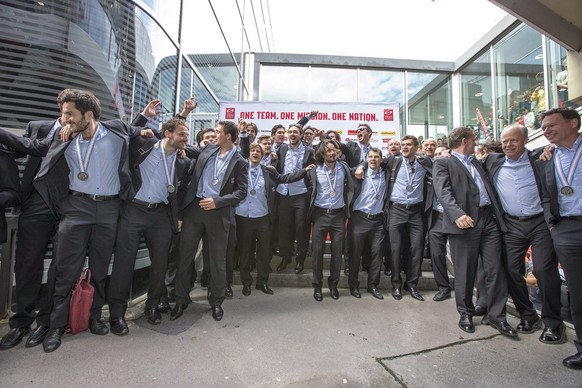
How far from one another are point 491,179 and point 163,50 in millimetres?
4906

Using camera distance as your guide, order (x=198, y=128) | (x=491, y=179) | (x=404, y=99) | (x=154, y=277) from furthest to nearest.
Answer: (x=404, y=99)
(x=198, y=128)
(x=491, y=179)
(x=154, y=277)

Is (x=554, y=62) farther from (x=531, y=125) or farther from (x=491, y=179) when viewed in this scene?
(x=491, y=179)

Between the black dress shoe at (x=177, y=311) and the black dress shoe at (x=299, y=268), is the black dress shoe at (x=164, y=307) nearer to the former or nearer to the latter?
the black dress shoe at (x=177, y=311)

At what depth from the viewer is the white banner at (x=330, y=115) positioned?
6816 millimetres

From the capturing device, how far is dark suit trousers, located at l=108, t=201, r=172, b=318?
3152 millimetres

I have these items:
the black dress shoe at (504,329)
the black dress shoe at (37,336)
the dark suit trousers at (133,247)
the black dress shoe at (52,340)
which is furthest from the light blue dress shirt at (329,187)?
the black dress shoe at (37,336)

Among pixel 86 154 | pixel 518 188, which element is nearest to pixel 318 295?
pixel 518 188

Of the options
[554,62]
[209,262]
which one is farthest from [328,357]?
[554,62]

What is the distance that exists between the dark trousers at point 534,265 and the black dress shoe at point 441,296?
94cm

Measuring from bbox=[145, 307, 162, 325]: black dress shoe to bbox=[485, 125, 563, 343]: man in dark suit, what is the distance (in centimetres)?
380

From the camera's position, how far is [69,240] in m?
2.84

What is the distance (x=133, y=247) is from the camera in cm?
320

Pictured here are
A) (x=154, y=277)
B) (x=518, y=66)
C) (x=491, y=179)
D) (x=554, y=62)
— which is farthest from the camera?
(x=518, y=66)

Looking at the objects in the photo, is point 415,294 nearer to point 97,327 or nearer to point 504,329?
point 504,329
